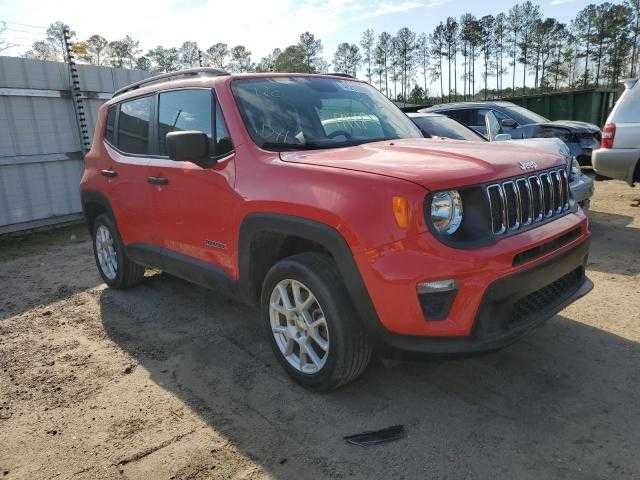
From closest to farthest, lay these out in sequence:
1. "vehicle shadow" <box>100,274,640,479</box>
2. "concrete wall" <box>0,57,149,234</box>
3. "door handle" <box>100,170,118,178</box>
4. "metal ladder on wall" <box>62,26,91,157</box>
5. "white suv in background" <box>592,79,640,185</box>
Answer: "vehicle shadow" <box>100,274,640,479</box> → "door handle" <box>100,170,118,178</box> → "white suv in background" <box>592,79,640,185</box> → "concrete wall" <box>0,57,149,234</box> → "metal ladder on wall" <box>62,26,91,157</box>

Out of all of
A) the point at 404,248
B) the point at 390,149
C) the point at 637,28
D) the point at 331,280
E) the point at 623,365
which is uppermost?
the point at 637,28

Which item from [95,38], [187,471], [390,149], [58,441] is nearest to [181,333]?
[58,441]

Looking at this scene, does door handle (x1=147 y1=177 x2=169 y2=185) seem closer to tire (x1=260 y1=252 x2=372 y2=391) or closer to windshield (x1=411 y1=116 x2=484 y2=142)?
tire (x1=260 y1=252 x2=372 y2=391)

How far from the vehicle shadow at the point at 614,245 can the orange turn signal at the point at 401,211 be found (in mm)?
3424

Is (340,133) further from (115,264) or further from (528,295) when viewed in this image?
(115,264)

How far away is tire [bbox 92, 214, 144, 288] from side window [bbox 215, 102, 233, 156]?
1.89 m

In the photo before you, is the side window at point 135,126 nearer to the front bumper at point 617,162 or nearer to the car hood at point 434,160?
the car hood at point 434,160

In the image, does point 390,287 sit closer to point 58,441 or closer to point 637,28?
point 58,441

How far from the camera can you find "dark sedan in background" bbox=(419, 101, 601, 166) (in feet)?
34.0

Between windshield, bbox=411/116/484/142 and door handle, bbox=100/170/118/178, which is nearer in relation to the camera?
door handle, bbox=100/170/118/178

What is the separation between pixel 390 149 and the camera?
10.3ft

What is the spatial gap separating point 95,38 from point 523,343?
52.4 meters

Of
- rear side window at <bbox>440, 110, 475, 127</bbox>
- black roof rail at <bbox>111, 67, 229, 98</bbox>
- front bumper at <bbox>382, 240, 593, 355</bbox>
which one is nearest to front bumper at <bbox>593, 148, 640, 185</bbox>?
rear side window at <bbox>440, 110, 475, 127</bbox>

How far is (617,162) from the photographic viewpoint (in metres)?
6.70
